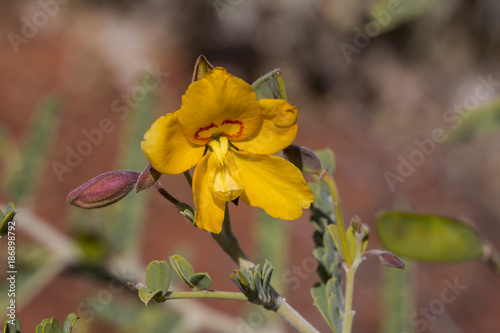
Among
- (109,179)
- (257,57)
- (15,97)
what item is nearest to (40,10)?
(15,97)

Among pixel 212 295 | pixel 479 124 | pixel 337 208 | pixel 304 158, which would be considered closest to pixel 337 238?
pixel 337 208

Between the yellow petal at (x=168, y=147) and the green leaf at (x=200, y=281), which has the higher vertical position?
the yellow petal at (x=168, y=147)

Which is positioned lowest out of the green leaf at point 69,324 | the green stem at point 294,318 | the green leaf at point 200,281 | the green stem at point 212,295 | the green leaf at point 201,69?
the green stem at point 294,318

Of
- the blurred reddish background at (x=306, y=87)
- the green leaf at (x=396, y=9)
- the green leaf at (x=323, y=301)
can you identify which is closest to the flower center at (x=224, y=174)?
the green leaf at (x=323, y=301)

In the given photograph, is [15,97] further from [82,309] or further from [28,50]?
[82,309]

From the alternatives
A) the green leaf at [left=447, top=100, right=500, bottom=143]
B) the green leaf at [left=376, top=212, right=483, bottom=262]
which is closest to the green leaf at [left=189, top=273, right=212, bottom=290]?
the green leaf at [left=376, top=212, right=483, bottom=262]

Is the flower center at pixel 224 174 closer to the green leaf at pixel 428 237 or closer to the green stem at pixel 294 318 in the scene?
the green stem at pixel 294 318
